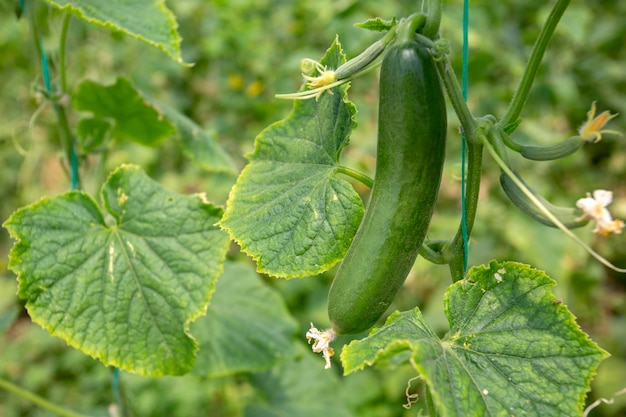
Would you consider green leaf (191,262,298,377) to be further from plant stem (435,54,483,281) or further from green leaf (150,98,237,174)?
plant stem (435,54,483,281)

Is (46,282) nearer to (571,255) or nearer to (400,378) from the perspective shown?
(400,378)

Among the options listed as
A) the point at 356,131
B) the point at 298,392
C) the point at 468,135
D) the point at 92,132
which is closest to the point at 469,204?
the point at 468,135

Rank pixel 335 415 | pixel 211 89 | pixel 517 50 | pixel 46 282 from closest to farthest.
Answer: pixel 46 282 < pixel 335 415 < pixel 517 50 < pixel 211 89

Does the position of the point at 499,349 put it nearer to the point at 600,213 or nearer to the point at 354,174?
the point at 600,213

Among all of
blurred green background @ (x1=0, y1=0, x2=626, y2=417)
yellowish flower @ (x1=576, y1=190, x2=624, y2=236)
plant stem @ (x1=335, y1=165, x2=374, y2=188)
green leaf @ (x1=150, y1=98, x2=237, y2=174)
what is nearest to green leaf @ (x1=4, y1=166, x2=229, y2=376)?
plant stem @ (x1=335, y1=165, x2=374, y2=188)

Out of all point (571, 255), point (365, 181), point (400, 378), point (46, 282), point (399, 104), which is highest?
point (399, 104)

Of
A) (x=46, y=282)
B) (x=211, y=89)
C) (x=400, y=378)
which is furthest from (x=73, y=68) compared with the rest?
(x=46, y=282)
